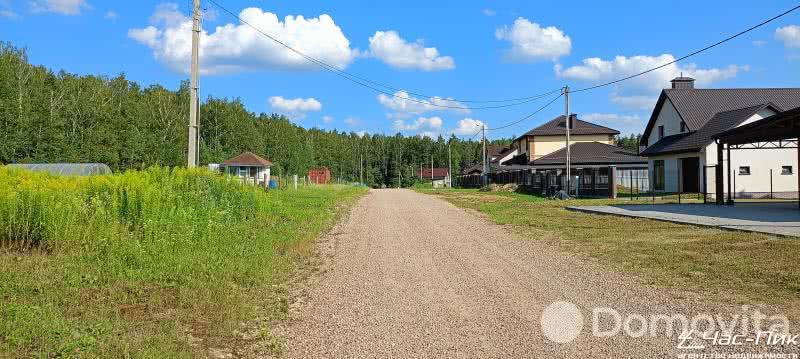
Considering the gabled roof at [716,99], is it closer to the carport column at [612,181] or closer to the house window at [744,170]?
the house window at [744,170]

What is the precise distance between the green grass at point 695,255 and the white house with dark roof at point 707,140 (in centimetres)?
1846

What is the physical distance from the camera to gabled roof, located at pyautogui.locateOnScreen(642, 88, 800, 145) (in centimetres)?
4081

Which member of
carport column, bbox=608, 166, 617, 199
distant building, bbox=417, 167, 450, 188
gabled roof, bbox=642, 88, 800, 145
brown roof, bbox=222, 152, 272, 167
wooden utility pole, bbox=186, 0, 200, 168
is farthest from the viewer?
distant building, bbox=417, 167, 450, 188

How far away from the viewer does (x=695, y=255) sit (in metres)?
10.8

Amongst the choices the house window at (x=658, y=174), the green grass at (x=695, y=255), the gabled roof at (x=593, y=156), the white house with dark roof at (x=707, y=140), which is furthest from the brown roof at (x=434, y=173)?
the green grass at (x=695, y=255)

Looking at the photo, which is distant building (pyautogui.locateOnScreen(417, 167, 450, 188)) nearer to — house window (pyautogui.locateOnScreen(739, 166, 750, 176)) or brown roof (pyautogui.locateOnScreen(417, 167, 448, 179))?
brown roof (pyautogui.locateOnScreen(417, 167, 448, 179))

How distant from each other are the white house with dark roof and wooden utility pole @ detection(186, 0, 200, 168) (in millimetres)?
25116

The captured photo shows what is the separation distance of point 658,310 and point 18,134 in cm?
5495

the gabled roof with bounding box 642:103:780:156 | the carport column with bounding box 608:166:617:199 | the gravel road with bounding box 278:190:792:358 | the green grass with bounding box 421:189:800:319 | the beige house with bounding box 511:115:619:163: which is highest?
the beige house with bounding box 511:115:619:163

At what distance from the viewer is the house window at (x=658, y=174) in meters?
41.4

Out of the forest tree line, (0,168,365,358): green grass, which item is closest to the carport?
(0,168,365,358): green grass

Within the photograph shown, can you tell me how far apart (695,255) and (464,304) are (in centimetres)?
578

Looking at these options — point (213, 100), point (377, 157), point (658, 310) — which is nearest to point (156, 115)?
point (213, 100)

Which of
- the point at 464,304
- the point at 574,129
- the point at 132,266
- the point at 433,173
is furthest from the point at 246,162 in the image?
the point at 433,173
